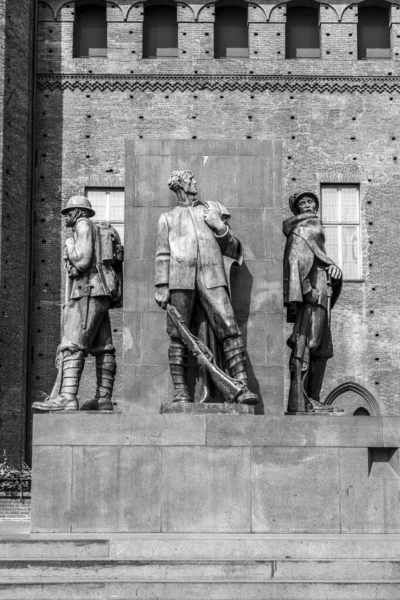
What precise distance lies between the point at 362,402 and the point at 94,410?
1635cm

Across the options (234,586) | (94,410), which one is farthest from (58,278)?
(234,586)

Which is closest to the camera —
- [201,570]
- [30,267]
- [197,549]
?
[201,570]

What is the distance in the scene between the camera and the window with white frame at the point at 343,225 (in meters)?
27.9

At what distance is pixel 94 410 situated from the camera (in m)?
11.5

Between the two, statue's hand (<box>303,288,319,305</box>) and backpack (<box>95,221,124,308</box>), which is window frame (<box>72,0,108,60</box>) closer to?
backpack (<box>95,221,124,308</box>)

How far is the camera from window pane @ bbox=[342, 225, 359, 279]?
27.9 m

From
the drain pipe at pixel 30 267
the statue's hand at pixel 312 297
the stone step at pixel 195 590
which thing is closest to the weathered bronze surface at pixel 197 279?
the statue's hand at pixel 312 297

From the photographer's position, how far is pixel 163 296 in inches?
436

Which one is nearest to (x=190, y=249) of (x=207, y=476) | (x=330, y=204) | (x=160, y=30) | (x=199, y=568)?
(x=207, y=476)

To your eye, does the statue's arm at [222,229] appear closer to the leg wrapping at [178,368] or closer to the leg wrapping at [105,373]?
the leg wrapping at [178,368]

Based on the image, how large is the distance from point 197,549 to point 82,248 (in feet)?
11.4

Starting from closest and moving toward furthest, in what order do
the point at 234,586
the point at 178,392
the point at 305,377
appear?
the point at 234,586, the point at 178,392, the point at 305,377

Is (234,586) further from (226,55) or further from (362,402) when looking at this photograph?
(226,55)

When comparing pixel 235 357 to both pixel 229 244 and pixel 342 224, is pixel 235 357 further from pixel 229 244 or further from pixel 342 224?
pixel 342 224
